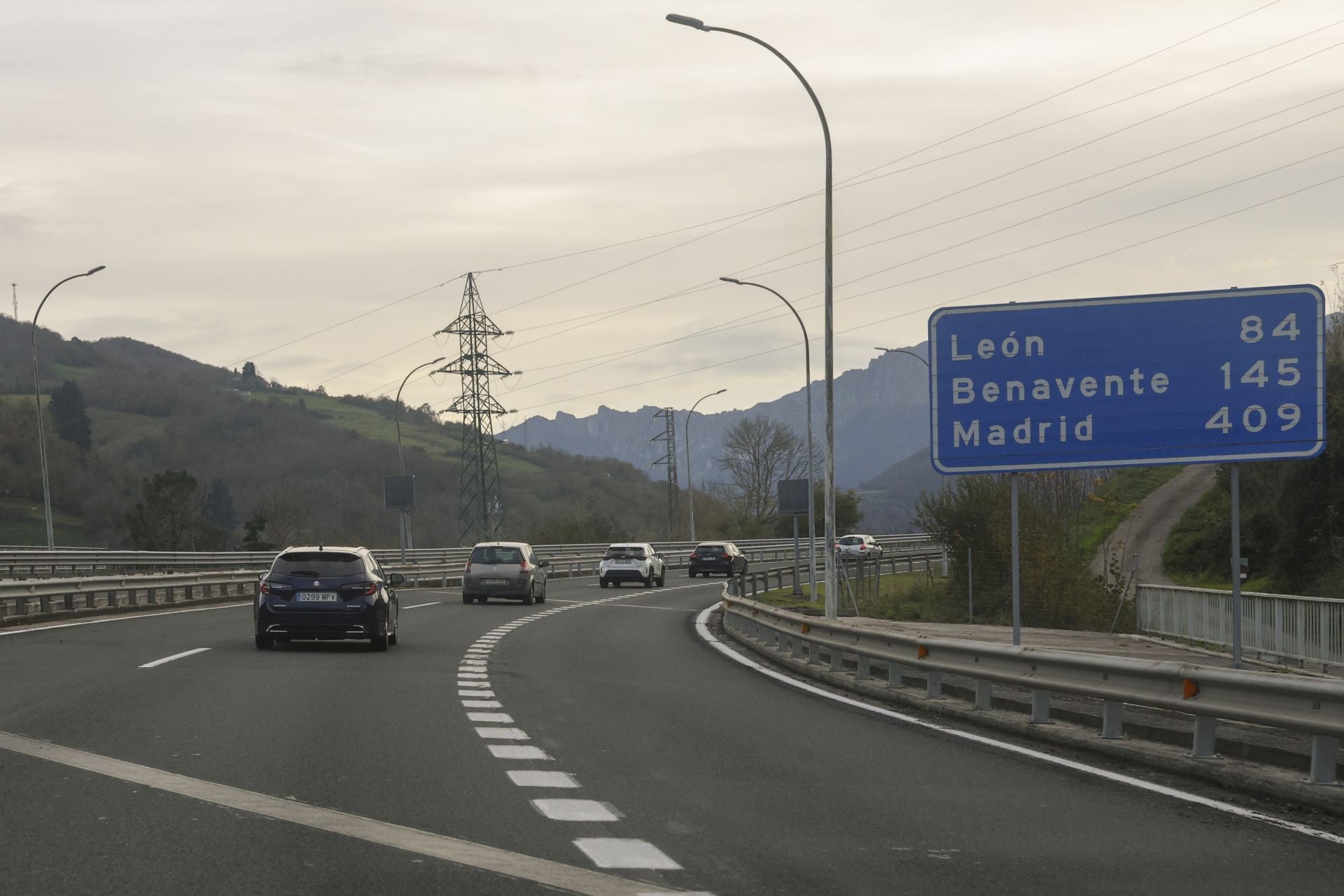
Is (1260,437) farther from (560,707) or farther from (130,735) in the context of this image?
(130,735)

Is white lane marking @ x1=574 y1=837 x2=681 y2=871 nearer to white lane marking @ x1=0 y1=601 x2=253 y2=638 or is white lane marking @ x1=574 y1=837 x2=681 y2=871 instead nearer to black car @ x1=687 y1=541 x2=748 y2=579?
white lane marking @ x1=0 y1=601 x2=253 y2=638

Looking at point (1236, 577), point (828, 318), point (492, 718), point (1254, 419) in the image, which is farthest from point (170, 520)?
point (1236, 577)

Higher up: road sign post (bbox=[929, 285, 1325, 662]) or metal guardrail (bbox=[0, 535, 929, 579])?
road sign post (bbox=[929, 285, 1325, 662])

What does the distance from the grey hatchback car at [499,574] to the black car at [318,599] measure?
17626 millimetres

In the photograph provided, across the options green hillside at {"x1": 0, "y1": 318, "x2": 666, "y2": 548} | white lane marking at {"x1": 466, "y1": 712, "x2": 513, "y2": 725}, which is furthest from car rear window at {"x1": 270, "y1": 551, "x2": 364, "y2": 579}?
green hillside at {"x1": 0, "y1": 318, "x2": 666, "y2": 548}

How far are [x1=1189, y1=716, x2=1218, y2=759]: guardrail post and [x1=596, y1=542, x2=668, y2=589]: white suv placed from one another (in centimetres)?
4375

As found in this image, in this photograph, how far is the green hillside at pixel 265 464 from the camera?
13138 centimetres

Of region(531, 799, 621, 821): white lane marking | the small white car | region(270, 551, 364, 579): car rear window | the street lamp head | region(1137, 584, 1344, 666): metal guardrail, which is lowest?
the small white car

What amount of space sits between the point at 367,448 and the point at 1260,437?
136m

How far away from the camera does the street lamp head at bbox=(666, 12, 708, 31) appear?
2636cm

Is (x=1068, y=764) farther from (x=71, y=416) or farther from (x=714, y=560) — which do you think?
(x=71, y=416)

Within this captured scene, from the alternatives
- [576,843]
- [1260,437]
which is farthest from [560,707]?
[1260,437]

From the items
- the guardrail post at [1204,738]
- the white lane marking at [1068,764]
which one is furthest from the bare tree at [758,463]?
the guardrail post at [1204,738]

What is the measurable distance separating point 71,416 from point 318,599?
493ft
